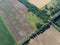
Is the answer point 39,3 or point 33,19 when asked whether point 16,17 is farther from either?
point 39,3

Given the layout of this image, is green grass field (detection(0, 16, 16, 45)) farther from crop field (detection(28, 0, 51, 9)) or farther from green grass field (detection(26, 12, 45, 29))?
crop field (detection(28, 0, 51, 9))

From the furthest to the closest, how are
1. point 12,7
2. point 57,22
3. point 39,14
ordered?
point 12,7, point 39,14, point 57,22

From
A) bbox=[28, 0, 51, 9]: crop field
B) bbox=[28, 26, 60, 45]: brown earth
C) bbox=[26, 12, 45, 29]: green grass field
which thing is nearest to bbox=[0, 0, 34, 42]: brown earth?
bbox=[26, 12, 45, 29]: green grass field

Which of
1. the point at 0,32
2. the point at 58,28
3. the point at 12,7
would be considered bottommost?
the point at 0,32

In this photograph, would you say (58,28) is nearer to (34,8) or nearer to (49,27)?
(49,27)

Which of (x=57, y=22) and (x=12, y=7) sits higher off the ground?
(x=57, y=22)

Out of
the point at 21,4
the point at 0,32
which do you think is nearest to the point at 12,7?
the point at 21,4

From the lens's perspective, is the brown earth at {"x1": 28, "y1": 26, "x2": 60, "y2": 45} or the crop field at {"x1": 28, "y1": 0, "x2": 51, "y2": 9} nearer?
the brown earth at {"x1": 28, "y1": 26, "x2": 60, "y2": 45}
